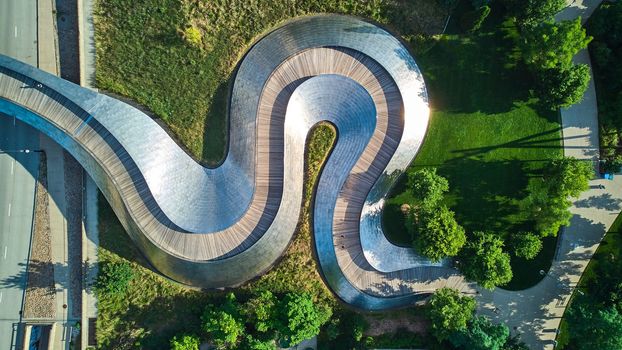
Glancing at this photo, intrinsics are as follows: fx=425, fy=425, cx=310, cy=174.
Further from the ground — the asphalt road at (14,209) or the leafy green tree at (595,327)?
the asphalt road at (14,209)

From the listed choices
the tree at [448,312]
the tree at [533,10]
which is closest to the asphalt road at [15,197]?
the tree at [448,312]

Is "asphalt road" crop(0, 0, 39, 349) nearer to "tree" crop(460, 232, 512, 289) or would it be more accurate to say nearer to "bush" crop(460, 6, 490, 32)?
"tree" crop(460, 232, 512, 289)

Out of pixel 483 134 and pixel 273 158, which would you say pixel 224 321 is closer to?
pixel 273 158

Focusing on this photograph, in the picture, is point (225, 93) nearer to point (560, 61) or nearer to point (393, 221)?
point (393, 221)

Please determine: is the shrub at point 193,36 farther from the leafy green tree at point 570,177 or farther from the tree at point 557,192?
the leafy green tree at point 570,177

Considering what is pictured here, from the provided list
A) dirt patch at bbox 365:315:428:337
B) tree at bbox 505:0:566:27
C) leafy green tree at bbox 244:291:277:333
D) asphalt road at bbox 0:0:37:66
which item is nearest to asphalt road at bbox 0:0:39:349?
asphalt road at bbox 0:0:37:66

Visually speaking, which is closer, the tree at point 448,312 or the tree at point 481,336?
the tree at point 481,336

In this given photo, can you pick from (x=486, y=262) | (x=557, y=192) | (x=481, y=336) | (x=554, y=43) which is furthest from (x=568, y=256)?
(x=554, y=43)
